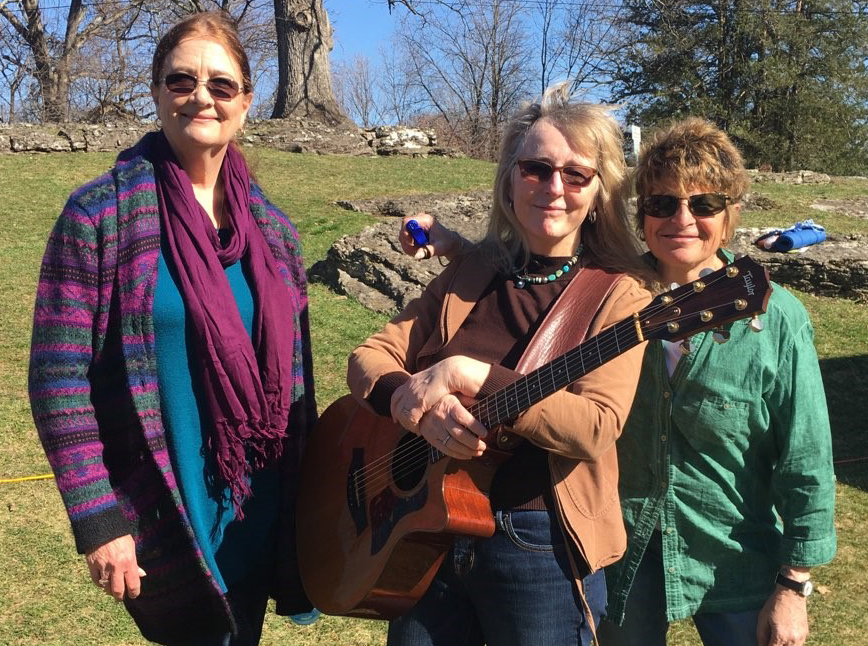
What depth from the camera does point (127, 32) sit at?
89.7 feet

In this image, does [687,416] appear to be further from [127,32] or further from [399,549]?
[127,32]

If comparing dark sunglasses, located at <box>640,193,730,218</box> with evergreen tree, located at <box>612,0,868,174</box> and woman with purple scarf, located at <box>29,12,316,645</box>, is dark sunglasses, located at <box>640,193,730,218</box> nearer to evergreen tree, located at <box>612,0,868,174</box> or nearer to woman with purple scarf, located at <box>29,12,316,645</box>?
woman with purple scarf, located at <box>29,12,316,645</box>

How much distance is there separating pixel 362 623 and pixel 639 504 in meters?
2.10

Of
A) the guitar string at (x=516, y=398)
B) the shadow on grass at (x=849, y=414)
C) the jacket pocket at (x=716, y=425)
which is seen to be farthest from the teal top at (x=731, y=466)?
the shadow on grass at (x=849, y=414)

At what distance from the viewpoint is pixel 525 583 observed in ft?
7.03

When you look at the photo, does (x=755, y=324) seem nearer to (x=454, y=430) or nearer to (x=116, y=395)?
(x=454, y=430)

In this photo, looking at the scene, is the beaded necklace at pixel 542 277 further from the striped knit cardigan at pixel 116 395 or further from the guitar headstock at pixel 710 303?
the striped knit cardigan at pixel 116 395

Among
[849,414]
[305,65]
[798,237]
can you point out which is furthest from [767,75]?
[798,237]

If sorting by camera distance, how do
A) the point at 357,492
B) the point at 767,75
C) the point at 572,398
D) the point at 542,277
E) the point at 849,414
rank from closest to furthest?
the point at 572,398, the point at 542,277, the point at 357,492, the point at 849,414, the point at 767,75

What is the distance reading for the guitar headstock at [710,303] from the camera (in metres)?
1.88

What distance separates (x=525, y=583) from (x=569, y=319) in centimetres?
68

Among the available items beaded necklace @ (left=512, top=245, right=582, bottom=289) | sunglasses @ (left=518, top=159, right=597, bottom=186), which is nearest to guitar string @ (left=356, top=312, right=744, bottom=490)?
beaded necklace @ (left=512, top=245, right=582, bottom=289)

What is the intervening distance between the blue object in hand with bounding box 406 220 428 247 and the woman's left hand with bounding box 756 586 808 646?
1419 mm

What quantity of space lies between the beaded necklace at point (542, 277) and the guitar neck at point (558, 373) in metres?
0.34
